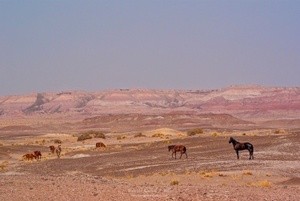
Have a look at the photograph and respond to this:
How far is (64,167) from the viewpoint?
145 ft

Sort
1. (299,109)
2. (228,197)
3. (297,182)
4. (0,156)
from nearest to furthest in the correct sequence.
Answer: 1. (228,197)
2. (297,182)
3. (0,156)
4. (299,109)

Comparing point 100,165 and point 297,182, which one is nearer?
point 297,182

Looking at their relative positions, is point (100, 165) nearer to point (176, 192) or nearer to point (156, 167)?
point (156, 167)

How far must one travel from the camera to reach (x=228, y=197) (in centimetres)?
2070

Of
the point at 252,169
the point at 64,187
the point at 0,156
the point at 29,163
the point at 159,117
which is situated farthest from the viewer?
the point at 159,117

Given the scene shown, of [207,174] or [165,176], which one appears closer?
[207,174]

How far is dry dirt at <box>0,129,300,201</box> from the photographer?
21391 mm

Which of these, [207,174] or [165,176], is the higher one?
[207,174]

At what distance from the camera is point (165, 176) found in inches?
1294

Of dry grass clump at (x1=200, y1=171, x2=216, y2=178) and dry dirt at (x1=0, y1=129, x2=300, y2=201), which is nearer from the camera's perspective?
dry dirt at (x1=0, y1=129, x2=300, y2=201)

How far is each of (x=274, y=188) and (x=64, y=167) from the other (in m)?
22.2

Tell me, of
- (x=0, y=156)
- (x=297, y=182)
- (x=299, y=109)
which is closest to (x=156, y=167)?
(x=297, y=182)

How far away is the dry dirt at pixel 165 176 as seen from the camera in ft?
70.2

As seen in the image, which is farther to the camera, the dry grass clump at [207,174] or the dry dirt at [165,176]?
the dry grass clump at [207,174]
